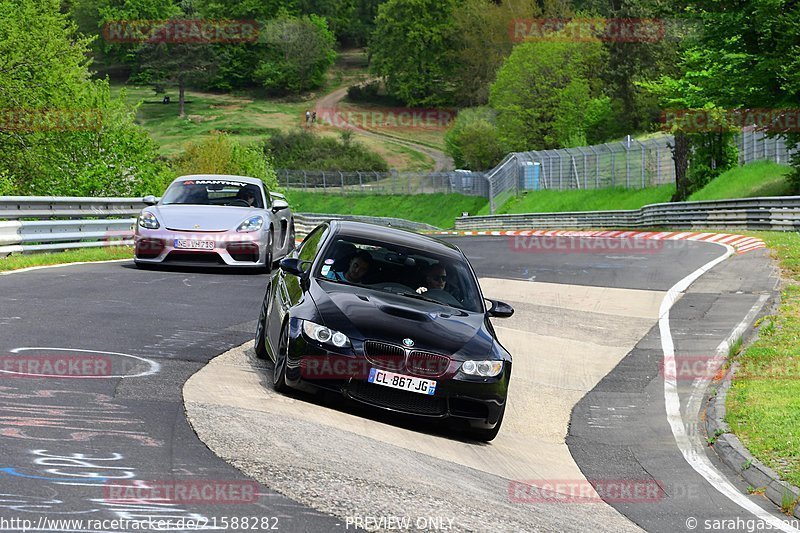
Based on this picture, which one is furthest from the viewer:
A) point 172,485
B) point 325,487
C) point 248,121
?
point 248,121

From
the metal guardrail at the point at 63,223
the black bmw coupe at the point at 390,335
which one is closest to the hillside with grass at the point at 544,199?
the metal guardrail at the point at 63,223

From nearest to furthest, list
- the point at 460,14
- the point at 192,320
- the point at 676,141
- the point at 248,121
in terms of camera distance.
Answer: the point at 192,320 → the point at 676,141 → the point at 248,121 → the point at 460,14

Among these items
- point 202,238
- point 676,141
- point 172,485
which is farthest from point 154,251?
point 676,141

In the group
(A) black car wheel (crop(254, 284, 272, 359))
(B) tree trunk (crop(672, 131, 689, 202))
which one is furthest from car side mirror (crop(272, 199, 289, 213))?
(B) tree trunk (crop(672, 131, 689, 202))

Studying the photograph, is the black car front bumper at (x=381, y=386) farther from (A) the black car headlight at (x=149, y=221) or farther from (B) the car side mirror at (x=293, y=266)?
(A) the black car headlight at (x=149, y=221)

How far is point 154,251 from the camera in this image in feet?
57.8

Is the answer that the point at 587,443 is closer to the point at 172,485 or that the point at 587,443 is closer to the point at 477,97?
the point at 172,485

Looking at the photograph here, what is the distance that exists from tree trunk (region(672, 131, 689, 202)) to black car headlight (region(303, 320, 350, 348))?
1867 inches

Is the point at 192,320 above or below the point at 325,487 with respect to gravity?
below

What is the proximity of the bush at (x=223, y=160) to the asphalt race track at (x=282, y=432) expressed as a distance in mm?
58473

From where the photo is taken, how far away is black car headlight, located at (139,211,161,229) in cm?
1752

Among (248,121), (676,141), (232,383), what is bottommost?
(248,121)

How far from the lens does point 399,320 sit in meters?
8.91

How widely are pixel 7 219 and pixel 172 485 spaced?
1562 cm
